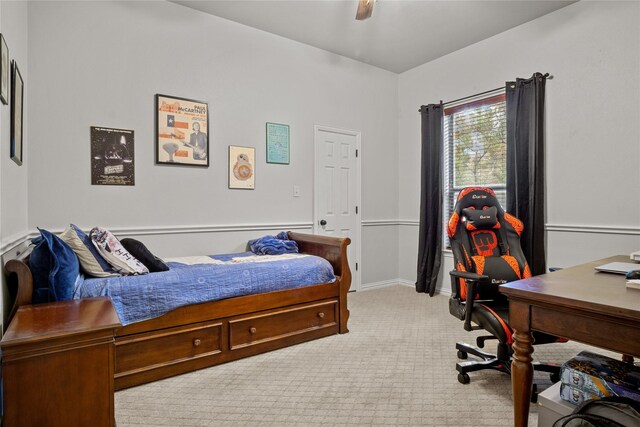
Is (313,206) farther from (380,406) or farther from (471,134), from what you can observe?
(380,406)

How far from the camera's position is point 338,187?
456cm

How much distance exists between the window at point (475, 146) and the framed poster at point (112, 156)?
3.47m

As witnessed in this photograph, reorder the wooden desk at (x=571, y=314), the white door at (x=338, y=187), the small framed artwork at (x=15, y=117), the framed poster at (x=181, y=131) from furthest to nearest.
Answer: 1. the white door at (x=338, y=187)
2. the framed poster at (x=181, y=131)
3. the small framed artwork at (x=15, y=117)
4. the wooden desk at (x=571, y=314)

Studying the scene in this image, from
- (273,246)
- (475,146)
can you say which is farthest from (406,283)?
(273,246)

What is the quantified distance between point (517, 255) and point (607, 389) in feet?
4.20

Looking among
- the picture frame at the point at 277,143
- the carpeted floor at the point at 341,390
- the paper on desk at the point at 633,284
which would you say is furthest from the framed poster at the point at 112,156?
the paper on desk at the point at 633,284

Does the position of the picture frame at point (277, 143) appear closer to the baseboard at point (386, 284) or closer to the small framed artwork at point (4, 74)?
the baseboard at point (386, 284)

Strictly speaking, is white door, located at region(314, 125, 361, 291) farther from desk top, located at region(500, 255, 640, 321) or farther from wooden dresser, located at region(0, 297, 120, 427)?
wooden dresser, located at region(0, 297, 120, 427)

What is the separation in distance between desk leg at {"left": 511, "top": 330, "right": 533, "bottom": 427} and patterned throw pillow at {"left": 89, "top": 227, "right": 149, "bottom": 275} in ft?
7.18

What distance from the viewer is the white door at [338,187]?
438 centimetres

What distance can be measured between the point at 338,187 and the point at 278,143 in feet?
3.13

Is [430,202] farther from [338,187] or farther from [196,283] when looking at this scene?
[196,283]

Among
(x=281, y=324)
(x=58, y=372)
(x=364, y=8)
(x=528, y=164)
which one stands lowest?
(x=281, y=324)

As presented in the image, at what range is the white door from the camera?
4379mm
